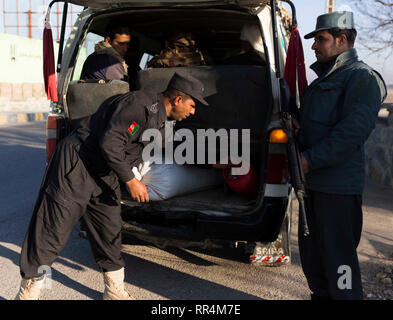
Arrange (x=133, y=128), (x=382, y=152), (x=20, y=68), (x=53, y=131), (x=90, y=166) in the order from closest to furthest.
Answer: (x=133, y=128) → (x=90, y=166) → (x=53, y=131) → (x=382, y=152) → (x=20, y=68)

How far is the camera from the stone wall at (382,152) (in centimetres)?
725

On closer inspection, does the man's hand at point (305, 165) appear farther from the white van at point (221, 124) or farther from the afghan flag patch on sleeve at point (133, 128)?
the afghan flag patch on sleeve at point (133, 128)

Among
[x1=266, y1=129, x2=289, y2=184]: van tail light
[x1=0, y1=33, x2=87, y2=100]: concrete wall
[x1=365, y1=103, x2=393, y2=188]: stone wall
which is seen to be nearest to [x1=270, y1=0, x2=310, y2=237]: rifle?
[x1=266, y1=129, x2=289, y2=184]: van tail light

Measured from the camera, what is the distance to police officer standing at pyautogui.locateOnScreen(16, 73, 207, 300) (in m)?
2.76

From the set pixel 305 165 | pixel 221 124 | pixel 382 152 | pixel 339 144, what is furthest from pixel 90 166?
pixel 382 152

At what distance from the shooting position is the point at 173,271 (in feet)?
12.6

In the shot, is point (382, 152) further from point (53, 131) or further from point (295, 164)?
point (53, 131)

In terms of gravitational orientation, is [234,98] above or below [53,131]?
above

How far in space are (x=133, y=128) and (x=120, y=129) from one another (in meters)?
0.09

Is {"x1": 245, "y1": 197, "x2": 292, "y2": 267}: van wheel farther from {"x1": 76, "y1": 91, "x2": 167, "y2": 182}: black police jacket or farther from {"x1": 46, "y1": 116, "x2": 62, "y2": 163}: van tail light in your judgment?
{"x1": 46, "y1": 116, "x2": 62, "y2": 163}: van tail light

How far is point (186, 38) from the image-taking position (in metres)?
4.39
